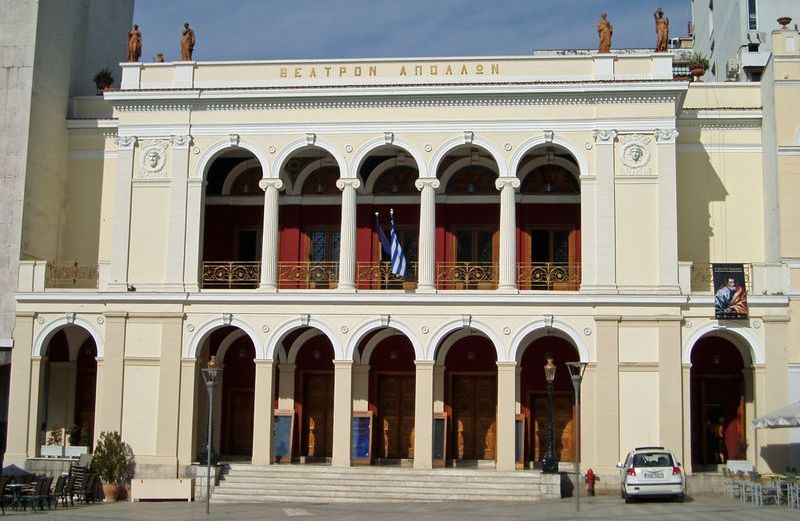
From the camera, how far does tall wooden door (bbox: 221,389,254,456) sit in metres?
34.2

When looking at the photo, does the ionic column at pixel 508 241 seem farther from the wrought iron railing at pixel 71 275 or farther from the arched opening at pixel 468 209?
the wrought iron railing at pixel 71 275

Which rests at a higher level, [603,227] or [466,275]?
[603,227]

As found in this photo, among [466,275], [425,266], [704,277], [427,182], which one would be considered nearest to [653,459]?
[704,277]

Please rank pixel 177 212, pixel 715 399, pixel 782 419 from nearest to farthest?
1. pixel 782 419
2. pixel 177 212
3. pixel 715 399

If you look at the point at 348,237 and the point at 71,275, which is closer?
the point at 348,237

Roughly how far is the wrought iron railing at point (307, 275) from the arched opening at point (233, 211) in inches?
54.8

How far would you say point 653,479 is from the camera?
26.7 meters

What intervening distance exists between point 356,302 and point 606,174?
25.7ft

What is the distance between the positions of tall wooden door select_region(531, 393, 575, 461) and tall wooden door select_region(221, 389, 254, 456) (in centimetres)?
886

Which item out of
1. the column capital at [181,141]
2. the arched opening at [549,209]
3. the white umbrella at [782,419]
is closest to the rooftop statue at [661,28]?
the arched opening at [549,209]

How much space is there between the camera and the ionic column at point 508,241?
99.5 ft

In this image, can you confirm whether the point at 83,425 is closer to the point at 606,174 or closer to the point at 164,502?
the point at 164,502

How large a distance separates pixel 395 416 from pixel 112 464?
865 cm

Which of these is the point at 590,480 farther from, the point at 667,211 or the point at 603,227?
the point at 667,211
